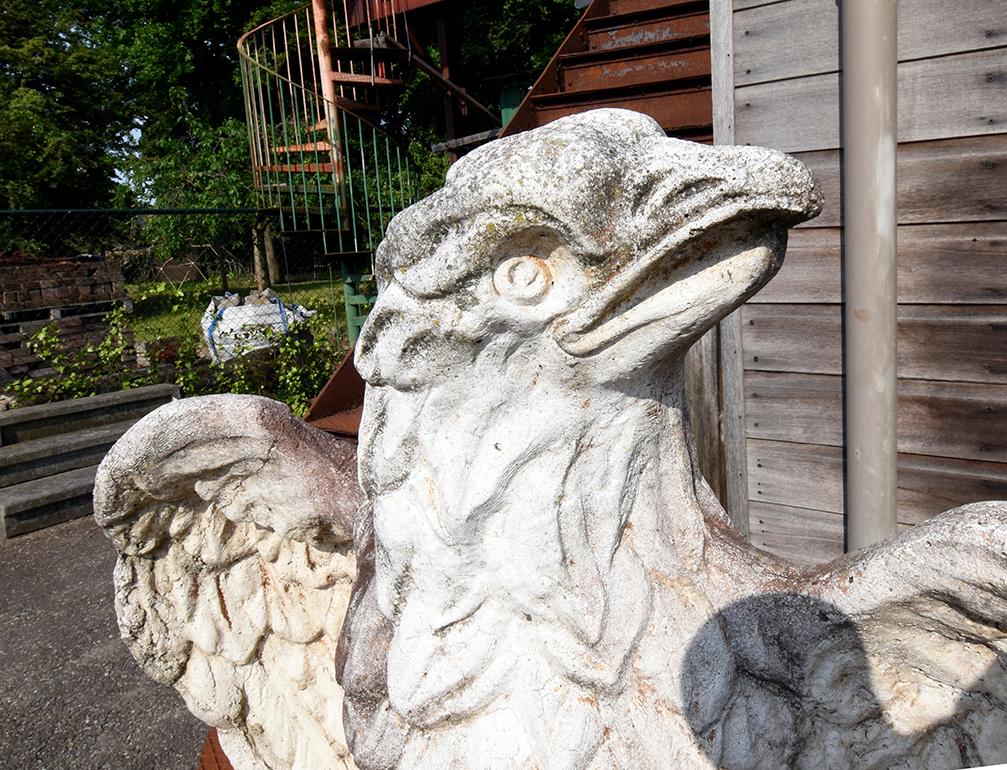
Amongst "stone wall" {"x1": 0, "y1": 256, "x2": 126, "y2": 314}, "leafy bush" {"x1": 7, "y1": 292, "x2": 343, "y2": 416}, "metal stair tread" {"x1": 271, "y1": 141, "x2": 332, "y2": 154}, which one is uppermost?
"metal stair tread" {"x1": 271, "y1": 141, "x2": 332, "y2": 154}

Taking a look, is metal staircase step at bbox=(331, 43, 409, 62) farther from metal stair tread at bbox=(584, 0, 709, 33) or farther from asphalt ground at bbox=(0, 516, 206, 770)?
asphalt ground at bbox=(0, 516, 206, 770)

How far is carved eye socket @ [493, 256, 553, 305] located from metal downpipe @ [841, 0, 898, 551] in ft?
4.31

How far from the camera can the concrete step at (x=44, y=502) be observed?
4.72 metres

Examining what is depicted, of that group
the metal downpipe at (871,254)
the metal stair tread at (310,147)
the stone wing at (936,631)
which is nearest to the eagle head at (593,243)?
the stone wing at (936,631)

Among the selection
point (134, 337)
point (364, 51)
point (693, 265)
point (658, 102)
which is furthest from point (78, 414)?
point (693, 265)

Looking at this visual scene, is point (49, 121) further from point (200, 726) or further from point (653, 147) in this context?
point (653, 147)

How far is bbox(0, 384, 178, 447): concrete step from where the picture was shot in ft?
17.1

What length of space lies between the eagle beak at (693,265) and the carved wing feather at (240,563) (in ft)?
2.19

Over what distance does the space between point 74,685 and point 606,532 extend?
3.19 metres

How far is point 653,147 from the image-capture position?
0.94 m

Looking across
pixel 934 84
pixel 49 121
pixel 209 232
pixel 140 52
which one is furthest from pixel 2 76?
pixel 934 84

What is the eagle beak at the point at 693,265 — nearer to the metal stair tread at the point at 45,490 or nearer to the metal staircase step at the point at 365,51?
the metal stair tread at the point at 45,490

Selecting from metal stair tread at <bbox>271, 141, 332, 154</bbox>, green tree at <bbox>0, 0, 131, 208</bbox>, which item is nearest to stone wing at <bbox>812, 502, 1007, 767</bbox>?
metal stair tread at <bbox>271, 141, 332, 154</bbox>

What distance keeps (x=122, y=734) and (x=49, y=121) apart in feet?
49.1
